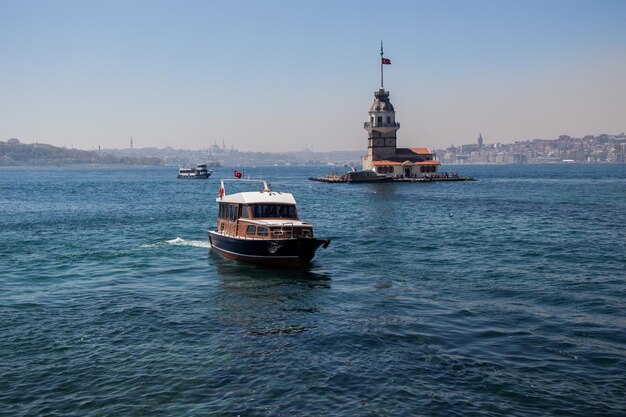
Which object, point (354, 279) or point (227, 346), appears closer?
point (227, 346)

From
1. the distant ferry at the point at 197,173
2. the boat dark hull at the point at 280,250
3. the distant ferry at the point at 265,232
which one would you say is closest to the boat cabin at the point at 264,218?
the distant ferry at the point at 265,232

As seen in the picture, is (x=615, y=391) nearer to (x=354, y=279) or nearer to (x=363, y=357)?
(x=363, y=357)

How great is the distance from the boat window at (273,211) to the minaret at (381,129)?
116467 mm

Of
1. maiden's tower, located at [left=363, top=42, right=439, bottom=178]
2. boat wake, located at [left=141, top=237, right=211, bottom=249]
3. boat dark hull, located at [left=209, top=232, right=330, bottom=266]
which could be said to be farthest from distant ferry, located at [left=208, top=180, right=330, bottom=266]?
maiden's tower, located at [left=363, top=42, right=439, bottom=178]

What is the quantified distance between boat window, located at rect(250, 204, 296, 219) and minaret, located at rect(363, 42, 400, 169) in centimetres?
11647

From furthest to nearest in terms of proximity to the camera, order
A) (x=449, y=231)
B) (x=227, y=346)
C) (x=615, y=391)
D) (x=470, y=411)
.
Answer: (x=449, y=231) → (x=227, y=346) → (x=615, y=391) → (x=470, y=411)

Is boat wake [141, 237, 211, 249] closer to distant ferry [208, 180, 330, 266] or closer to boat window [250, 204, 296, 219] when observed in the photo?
distant ferry [208, 180, 330, 266]

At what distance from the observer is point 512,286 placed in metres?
27.8

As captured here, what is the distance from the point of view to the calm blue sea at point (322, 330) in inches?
611

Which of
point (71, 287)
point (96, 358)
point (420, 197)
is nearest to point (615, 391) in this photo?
point (96, 358)

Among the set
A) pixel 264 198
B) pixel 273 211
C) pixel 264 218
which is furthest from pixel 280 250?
pixel 264 198

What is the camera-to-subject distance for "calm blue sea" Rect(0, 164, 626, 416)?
51.0ft

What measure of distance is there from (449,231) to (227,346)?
1301 inches

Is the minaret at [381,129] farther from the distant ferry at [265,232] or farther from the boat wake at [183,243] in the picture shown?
the distant ferry at [265,232]
